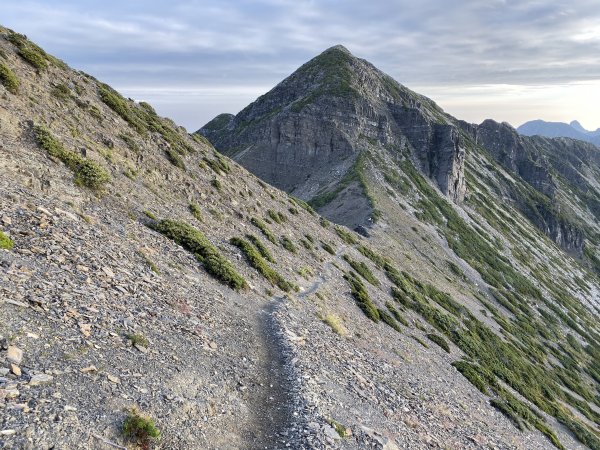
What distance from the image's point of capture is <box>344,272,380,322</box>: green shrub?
110ft

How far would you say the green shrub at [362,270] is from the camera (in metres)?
44.6

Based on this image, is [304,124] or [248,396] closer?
[248,396]

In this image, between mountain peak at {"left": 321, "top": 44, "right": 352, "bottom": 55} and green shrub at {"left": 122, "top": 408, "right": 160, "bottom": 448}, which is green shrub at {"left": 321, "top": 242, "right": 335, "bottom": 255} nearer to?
green shrub at {"left": 122, "top": 408, "right": 160, "bottom": 448}

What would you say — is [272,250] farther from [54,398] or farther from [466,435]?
[54,398]

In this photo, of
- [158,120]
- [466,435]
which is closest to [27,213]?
[466,435]

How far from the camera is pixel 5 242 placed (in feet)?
46.5

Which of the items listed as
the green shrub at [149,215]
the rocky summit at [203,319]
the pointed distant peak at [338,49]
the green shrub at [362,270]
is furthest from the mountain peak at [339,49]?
the green shrub at [149,215]

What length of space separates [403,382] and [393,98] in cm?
13359

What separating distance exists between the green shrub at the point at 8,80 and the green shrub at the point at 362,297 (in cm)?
2903

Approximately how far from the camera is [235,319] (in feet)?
64.4

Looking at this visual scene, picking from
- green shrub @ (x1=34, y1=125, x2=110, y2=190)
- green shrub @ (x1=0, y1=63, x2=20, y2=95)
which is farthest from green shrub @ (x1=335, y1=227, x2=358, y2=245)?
green shrub @ (x1=0, y1=63, x2=20, y2=95)

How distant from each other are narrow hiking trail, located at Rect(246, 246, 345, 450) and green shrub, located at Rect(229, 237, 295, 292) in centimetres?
604

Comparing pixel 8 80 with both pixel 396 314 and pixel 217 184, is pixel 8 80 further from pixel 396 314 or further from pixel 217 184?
pixel 396 314

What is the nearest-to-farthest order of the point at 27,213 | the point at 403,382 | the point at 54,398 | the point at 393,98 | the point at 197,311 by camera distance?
the point at 54,398, the point at 27,213, the point at 197,311, the point at 403,382, the point at 393,98
